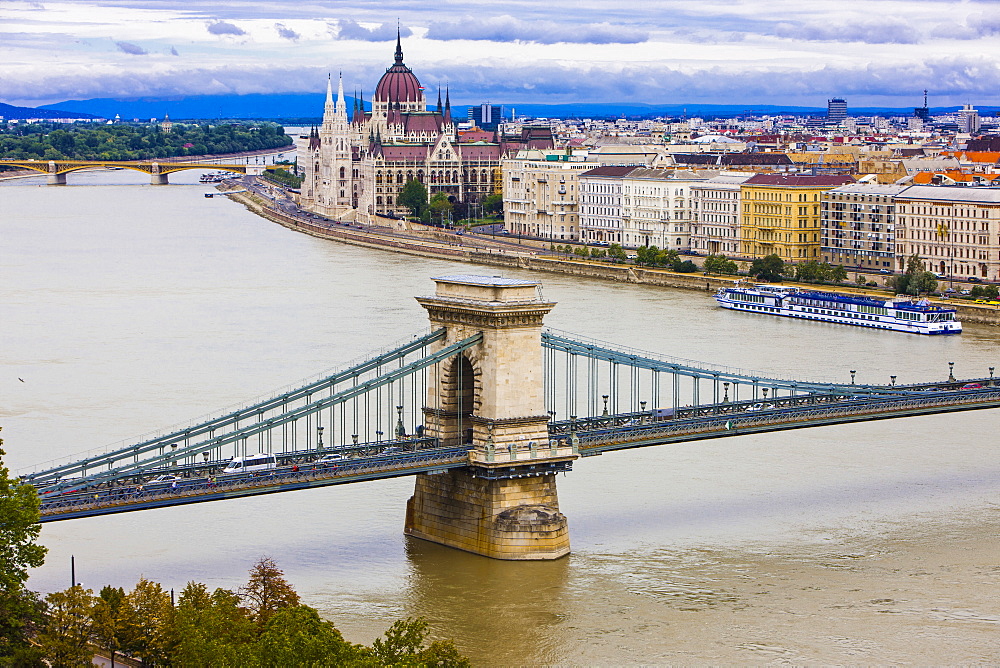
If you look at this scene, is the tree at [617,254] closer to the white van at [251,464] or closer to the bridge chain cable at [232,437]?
the bridge chain cable at [232,437]

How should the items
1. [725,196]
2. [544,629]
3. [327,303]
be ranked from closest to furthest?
[544,629]
[327,303]
[725,196]

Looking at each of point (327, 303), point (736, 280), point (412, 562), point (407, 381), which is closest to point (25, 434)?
point (407, 381)

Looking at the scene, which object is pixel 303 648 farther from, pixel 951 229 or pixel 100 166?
pixel 100 166

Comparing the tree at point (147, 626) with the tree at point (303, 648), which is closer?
the tree at point (303, 648)

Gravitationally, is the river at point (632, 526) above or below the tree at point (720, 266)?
below

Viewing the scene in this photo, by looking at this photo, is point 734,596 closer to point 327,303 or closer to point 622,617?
point 622,617

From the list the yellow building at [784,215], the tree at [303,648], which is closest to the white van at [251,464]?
the tree at [303,648]
